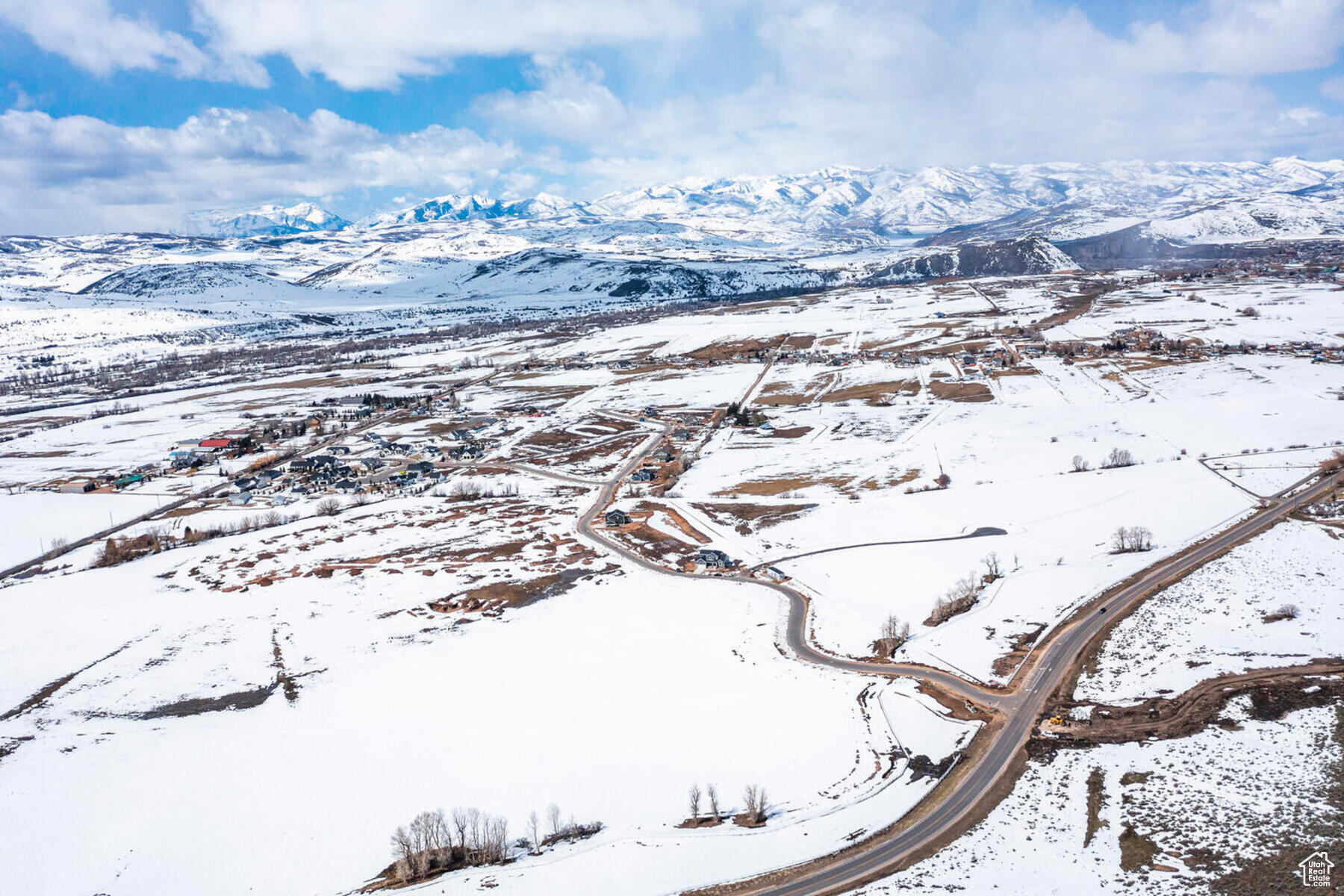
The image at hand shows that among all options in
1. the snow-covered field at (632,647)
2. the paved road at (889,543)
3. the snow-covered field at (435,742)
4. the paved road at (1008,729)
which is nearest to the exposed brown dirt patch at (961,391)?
the snow-covered field at (632,647)

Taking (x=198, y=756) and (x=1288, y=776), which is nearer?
(x=1288, y=776)

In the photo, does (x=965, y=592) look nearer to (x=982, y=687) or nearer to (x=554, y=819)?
(x=982, y=687)

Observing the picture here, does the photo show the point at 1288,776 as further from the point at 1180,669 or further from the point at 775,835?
the point at 775,835

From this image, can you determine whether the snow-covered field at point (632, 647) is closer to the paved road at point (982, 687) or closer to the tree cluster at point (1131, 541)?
the tree cluster at point (1131, 541)

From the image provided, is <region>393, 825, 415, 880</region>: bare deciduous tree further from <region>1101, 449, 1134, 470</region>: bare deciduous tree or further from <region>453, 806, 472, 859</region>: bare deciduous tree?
<region>1101, 449, 1134, 470</region>: bare deciduous tree

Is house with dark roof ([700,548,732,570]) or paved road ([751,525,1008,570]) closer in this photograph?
house with dark roof ([700,548,732,570])

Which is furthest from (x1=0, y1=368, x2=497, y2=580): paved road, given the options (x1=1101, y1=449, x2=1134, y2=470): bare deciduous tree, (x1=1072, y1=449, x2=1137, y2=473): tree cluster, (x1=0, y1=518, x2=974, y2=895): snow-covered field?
(x1=1101, y1=449, x2=1134, y2=470): bare deciduous tree

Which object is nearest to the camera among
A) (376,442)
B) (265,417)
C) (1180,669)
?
(1180,669)

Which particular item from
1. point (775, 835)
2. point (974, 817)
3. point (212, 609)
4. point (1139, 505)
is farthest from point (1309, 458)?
point (212, 609)

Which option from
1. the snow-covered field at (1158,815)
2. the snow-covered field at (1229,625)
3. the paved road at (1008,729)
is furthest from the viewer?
the snow-covered field at (1229,625)

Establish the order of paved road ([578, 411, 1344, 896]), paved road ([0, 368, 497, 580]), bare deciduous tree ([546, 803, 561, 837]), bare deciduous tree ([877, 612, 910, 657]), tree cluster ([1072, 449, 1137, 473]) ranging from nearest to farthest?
1. paved road ([578, 411, 1344, 896])
2. bare deciduous tree ([546, 803, 561, 837])
3. bare deciduous tree ([877, 612, 910, 657])
4. paved road ([0, 368, 497, 580])
5. tree cluster ([1072, 449, 1137, 473])

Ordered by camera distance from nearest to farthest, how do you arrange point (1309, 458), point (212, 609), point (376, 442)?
point (212, 609)
point (1309, 458)
point (376, 442)
